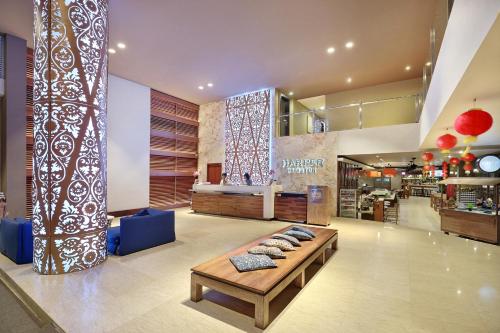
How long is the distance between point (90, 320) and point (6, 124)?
6659 millimetres

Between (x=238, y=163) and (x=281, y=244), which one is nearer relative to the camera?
(x=281, y=244)

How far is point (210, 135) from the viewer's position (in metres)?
12.3

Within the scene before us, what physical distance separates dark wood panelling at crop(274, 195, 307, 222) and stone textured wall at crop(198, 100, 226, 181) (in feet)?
14.4

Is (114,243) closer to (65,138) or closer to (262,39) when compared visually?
(65,138)

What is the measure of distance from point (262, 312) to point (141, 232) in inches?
135

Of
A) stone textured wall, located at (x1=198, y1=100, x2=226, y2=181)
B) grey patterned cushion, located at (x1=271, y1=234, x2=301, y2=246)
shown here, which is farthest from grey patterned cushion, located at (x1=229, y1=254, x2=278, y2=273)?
stone textured wall, located at (x1=198, y1=100, x2=226, y2=181)

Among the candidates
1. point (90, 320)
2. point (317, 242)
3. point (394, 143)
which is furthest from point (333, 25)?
point (90, 320)

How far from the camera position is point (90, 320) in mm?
2545

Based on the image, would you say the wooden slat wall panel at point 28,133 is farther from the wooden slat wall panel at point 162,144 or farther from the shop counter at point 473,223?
the shop counter at point 473,223

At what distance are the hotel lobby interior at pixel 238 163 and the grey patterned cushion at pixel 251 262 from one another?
23 mm

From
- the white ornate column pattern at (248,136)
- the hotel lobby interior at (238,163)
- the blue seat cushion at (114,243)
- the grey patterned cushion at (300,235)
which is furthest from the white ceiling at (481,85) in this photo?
the white ornate column pattern at (248,136)

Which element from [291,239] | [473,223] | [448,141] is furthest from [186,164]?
[473,223]

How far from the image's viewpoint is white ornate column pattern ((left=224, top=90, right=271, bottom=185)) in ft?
35.0

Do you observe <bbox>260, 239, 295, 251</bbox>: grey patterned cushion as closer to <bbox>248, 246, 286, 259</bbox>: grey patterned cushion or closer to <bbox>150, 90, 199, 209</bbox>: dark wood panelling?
<bbox>248, 246, 286, 259</bbox>: grey patterned cushion
